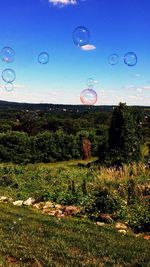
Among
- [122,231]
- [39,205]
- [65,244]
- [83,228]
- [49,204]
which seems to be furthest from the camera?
[39,205]

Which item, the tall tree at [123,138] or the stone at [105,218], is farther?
the tall tree at [123,138]

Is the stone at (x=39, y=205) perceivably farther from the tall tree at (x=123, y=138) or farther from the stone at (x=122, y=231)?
the tall tree at (x=123, y=138)

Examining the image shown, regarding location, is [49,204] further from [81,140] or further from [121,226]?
[81,140]

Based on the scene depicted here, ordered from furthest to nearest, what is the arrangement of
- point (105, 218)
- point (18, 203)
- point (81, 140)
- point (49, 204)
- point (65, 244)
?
point (81, 140) → point (18, 203) → point (49, 204) → point (105, 218) → point (65, 244)

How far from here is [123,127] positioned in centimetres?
3675

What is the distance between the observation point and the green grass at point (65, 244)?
8.81 meters

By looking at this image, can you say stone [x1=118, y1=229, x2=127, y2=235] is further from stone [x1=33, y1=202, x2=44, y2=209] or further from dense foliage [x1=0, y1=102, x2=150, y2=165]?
dense foliage [x1=0, y1=102, x2=150, y2=165]

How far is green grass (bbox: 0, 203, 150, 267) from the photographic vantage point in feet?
28.9

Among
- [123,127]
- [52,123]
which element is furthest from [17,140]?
[52,123]

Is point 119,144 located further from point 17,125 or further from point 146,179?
point 17,125

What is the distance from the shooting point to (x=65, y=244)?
10.1 meters

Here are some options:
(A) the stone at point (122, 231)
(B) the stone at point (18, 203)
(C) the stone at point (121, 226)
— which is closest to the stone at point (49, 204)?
(B) the stone at point (18, 203)

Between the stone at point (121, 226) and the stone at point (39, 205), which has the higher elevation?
the stone at point (121, 226)

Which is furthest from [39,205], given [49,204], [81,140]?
[81,140]
